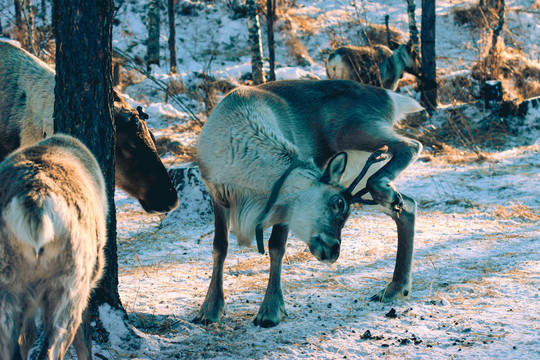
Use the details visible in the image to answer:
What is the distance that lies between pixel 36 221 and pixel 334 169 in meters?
2.03

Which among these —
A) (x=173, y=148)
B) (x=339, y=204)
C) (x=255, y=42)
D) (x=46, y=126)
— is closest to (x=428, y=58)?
(x=255, y=42)

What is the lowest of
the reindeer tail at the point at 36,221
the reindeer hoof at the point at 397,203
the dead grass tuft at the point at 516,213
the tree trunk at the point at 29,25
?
the dead grass tuft at the point at 516,213

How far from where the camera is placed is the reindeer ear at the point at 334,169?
359 centimetres

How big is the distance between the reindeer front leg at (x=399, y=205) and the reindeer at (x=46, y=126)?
7.51 feet

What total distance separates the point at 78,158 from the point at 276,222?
1.49 m

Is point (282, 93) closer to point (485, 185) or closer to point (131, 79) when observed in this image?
point (485, 185)

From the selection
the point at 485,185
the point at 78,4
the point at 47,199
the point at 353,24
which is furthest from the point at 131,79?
the point at 47,199

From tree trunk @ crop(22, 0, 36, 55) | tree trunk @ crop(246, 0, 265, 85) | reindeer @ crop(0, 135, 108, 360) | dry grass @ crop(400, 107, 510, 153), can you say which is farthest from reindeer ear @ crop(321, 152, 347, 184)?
tree trunk @ crop(246, 0, 265, 85)

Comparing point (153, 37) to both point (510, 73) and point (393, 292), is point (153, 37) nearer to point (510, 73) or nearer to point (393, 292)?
point (510, 73)

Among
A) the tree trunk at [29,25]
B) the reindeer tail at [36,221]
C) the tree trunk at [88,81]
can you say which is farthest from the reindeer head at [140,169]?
the tree trunk at [29,25]

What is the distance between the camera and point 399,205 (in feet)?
13.0

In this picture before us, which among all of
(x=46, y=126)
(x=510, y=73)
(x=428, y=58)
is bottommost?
(x=510, y=73)

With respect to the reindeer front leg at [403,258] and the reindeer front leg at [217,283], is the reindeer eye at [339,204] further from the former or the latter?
the reindeer front leg at [217,283]

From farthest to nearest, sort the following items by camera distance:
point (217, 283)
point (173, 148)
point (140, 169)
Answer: point (173, 148)
point (140, 169)
point (217, 283)
